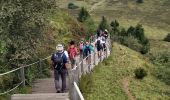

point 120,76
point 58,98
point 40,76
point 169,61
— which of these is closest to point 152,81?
point 120,76

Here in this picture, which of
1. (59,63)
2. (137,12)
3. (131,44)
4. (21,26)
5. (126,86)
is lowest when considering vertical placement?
(137,12)

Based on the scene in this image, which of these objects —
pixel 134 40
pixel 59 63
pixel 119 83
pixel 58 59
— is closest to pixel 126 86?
pixel 119 83

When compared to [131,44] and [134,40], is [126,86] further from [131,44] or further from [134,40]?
[134,40]

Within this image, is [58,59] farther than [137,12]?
No

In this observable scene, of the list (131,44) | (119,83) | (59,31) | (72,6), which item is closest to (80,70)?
(119,83)

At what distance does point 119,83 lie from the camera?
108 feet

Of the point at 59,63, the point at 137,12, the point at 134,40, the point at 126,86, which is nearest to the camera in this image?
the point at 59,63

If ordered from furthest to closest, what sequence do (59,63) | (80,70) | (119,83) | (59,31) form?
(59,31) → (119,83) → (80,70) → (59,63)

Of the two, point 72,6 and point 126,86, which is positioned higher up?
point 126,86

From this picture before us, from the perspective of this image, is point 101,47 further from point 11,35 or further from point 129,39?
point 129,39

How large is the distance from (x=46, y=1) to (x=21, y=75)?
4.96m

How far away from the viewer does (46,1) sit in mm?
22469

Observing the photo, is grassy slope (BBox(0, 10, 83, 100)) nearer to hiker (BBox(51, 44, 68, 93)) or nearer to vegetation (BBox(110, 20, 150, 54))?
hiker (BBox(51, 44, 68, 93))

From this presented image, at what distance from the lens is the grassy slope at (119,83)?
29.1 m
